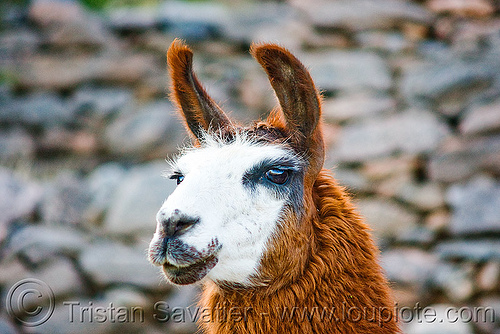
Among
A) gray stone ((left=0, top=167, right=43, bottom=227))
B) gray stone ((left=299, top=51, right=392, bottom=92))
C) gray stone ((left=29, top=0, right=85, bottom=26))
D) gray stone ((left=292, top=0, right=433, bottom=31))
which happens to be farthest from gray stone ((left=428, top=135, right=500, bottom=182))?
gray stone ((left=29, top=0, right=85, bottom=26))

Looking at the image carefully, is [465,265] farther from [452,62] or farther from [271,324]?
[271,324]

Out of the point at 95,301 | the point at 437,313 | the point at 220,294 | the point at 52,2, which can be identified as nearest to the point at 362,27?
the point at 437,313

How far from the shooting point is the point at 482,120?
6.50 meters

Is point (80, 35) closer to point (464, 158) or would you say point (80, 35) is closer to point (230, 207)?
point (464, 158)

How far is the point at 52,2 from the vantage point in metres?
7.91

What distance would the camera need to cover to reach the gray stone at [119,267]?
20.6ft

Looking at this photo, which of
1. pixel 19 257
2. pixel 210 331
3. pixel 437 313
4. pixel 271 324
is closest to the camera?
pixel 271 324

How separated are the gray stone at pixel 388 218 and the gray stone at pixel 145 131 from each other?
3.17 meters

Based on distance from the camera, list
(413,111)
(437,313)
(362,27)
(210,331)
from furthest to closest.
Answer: (362,27)
(413,111)
(437,313)
(210,331)

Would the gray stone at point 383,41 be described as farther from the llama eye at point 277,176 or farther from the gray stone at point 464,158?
the llama eye at point 277,176

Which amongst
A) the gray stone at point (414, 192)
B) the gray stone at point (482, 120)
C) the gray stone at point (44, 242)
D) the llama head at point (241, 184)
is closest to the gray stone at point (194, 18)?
the gray stone at point (44, 242)

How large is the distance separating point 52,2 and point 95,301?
16.7 feet

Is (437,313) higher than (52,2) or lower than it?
lower

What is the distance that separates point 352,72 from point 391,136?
134 cm
